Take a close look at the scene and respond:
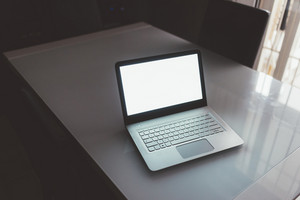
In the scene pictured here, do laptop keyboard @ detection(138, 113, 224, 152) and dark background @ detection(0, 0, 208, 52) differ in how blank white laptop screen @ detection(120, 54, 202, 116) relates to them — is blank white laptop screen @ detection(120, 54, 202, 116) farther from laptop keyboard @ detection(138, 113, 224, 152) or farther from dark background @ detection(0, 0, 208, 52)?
dark background @ detection(0, 0, 208, 52)

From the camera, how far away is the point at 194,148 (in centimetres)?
Result: 103

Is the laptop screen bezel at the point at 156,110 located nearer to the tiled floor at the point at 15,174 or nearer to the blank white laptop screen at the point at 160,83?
the blank white laptop screen at the point at 160,83

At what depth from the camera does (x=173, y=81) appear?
117 centimetres

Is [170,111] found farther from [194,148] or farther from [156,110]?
[194,148]

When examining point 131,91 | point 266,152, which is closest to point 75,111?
point 131,91

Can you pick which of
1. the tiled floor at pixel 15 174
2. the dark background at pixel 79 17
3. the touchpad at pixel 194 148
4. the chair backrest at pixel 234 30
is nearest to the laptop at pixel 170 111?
the touchpad at pixel 194 148

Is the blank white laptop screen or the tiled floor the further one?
the tiled floor

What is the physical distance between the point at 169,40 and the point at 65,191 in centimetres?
103

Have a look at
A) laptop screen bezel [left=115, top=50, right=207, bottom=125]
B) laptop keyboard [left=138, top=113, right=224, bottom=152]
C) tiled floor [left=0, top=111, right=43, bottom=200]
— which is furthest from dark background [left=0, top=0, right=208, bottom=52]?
laptop keyboard [left=138, top=113, right=224, bottom=152]


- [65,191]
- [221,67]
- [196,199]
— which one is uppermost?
[221,67]

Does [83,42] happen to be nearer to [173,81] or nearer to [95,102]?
[95,102]

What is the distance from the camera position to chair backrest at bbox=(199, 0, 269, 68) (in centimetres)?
154

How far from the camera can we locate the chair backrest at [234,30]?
1.54 meters

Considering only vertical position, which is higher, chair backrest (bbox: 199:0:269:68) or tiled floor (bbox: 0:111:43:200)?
chair backrest (bbox: 199:0:269:68)
